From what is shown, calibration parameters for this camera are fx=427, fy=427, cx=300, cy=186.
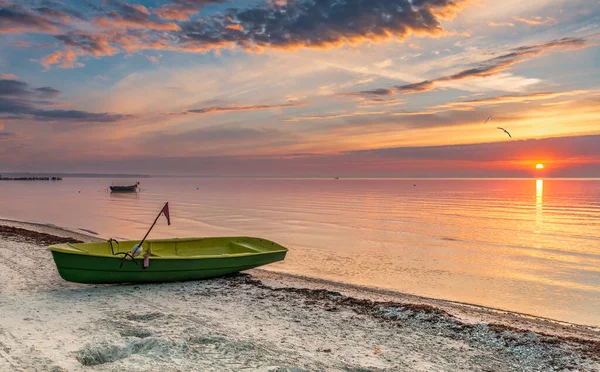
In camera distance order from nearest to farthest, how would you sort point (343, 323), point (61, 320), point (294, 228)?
1. point (61, 320)
2. point (343, 323)
3. point (294, 228)

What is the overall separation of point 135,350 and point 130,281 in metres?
5.73

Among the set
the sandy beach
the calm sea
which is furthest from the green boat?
the calm sea

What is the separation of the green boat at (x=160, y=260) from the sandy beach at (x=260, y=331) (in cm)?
41

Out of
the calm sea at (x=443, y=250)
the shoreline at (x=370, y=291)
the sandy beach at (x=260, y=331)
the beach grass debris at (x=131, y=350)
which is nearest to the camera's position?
the beach grass debris at (x=131, y=350)

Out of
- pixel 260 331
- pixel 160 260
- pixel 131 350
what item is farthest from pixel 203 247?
pixel 131 350

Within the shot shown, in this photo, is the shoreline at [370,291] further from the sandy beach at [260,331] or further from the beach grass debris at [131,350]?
the beach grass debris at [131,350]

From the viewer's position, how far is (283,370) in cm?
753

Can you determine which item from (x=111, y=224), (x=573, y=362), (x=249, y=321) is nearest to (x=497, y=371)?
(x=573, y=362)

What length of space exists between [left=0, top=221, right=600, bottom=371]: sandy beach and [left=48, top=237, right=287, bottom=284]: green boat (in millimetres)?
413

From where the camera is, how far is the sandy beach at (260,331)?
8031 millimetres

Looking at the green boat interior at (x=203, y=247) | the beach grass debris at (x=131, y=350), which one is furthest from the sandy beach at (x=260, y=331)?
the green boat interior at (x=203, y=247)

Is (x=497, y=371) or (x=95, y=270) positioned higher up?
(x=95, y=270)

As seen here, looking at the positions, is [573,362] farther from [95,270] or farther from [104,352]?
[95,270]

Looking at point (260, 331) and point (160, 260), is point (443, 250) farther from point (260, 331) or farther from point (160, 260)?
point (260, 331)
